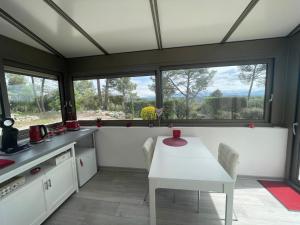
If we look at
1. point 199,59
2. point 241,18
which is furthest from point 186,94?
point 241,18

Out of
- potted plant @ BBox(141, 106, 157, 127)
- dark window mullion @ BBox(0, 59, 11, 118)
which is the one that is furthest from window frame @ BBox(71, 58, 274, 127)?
dark window mullion @ BBox(0, 59, 11, 118)

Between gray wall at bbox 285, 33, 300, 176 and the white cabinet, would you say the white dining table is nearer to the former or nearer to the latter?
the white cabinet

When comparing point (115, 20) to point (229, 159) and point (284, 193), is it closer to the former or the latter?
point (229, 159)

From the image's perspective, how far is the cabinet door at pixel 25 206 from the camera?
1.21 metres

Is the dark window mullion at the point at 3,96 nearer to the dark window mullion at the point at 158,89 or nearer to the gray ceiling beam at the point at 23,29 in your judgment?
the gray ceiling beam at the point at 23,29

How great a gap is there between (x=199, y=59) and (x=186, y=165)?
172cm

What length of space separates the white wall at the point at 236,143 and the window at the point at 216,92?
0.28 metres

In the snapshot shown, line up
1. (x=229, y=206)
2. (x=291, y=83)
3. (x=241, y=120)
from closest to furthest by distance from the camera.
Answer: (x=229, y=206), (x=291, y=83), (x=241, y=120)

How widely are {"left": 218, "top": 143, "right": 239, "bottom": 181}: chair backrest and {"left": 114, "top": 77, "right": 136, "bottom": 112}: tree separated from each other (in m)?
1.75

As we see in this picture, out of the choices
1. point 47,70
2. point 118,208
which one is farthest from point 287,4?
point 47,70

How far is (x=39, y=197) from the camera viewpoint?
1506 millimetres

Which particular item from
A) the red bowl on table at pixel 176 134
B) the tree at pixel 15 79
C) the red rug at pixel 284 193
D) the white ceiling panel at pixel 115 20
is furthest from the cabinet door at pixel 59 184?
A: the red rug at pixel 284 193

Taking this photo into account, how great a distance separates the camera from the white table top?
121 cm

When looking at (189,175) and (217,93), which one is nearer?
(189,175)
